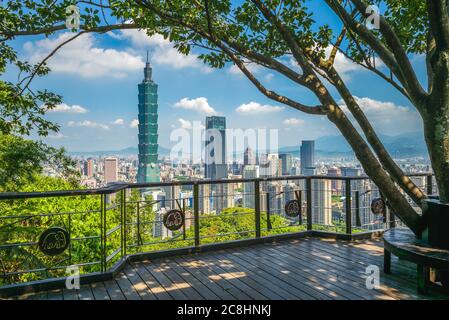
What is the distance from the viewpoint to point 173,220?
4.84 m

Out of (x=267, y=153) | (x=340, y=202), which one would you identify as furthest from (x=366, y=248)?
(x=267, y=153)

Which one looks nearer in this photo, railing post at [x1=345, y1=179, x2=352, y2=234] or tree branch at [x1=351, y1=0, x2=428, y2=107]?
tree branch at [x1=351, y1=0, x2=428, y2=107]

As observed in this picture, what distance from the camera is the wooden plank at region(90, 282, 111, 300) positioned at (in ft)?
10.2

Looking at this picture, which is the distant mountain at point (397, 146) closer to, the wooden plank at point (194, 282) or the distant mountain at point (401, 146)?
the distant mountain at point (401, 146)

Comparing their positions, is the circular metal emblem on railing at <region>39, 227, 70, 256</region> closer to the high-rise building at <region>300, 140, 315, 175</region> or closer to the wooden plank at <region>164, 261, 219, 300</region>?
the wooden plank at <region>164, 261, 219, 300</region>

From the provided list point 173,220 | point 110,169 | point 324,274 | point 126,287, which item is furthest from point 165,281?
point 110,169

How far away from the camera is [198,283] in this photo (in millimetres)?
3434

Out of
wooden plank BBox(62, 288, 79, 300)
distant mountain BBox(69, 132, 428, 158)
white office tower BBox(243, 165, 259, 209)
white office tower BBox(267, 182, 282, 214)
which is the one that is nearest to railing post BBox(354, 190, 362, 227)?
distant mountain BBox(69, 132, 428, 158)

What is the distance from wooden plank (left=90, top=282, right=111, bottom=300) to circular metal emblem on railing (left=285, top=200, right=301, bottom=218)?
335 cm

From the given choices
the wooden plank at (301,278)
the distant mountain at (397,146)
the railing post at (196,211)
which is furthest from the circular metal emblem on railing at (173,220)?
the distant mountain at (397,146)

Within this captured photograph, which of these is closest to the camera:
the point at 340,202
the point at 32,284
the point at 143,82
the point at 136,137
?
the point at 32,284
